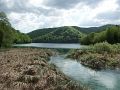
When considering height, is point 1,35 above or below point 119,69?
above

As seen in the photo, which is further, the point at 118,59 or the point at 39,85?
the point at 118,59

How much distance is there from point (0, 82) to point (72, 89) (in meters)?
6.70

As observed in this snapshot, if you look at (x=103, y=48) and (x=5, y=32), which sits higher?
(x=5, y=32)

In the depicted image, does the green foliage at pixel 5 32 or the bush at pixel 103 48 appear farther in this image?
the green foliage at pixel 5 32

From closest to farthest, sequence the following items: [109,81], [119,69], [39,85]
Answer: [39,85]
[109,81]
[119,69]

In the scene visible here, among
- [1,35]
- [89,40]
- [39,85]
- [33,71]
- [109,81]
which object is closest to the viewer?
[39,85]

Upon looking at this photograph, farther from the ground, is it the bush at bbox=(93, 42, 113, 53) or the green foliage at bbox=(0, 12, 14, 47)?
the green foliage at bbox=(0, 12, 14, 47)

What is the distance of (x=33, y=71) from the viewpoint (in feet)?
101

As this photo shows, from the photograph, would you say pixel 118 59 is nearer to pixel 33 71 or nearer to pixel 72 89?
pixel 33 71

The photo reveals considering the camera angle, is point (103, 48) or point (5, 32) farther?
point (5, 32)

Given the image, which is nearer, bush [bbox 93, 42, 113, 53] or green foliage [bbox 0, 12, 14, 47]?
bush [bbox 93, 42, 113, 53]

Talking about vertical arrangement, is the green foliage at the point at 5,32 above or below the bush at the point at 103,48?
above

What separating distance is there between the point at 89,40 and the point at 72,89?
16614 cm

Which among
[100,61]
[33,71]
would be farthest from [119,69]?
[33,71]
